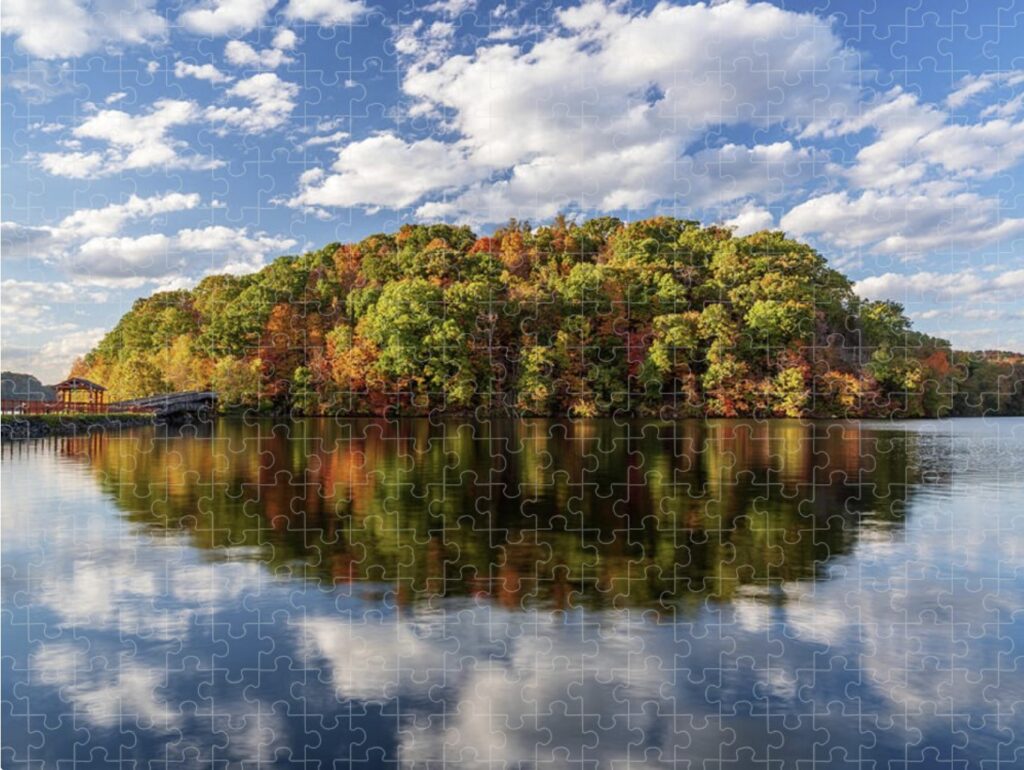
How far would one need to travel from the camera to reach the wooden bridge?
5434cm

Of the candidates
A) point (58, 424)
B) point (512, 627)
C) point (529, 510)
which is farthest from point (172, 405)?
point (512, 627)

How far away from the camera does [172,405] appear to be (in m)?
55.8

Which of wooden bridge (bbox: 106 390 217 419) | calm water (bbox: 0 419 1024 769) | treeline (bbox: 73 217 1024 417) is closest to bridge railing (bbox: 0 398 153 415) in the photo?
wooden bridge (bbox: 106 390 217 419)

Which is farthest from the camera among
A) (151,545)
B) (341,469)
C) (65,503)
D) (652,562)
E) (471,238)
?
(471,238)

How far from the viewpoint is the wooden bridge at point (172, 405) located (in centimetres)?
5434

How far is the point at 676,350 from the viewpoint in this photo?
58.8 meters

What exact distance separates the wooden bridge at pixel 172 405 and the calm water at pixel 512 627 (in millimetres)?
39861

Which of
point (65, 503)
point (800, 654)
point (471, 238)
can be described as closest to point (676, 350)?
point (471, 238)

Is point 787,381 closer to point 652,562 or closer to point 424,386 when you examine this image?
point 424,386

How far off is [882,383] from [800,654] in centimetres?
6434

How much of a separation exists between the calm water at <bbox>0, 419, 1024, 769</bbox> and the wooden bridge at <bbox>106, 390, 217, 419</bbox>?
3986 centimetres

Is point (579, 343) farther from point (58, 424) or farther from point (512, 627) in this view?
point (512, 627)

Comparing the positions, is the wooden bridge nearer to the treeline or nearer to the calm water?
the treeline

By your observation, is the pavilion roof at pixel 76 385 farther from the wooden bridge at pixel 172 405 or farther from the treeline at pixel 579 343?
the treeline at pixel 579 343
